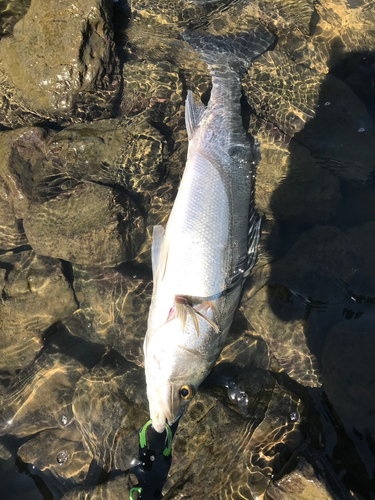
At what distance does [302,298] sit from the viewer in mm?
4152

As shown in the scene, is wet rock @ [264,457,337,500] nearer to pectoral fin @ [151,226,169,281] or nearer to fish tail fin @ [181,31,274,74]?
pectoral fin @ [151,226,169,281]

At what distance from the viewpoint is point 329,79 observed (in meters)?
4.67

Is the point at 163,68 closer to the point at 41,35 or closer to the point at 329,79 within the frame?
the point at 41,35

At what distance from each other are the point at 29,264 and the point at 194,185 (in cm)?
260

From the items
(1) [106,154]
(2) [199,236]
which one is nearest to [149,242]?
(1) [106,154]

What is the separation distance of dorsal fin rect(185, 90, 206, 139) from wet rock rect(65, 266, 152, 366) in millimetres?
2067

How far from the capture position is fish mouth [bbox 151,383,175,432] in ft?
9.76

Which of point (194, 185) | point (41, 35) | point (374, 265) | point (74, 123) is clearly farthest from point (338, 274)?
point (41, 35)

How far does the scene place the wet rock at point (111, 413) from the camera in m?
3.64

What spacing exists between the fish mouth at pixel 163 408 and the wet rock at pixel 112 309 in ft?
4.18

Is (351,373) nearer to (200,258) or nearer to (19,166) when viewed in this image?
(200,258)

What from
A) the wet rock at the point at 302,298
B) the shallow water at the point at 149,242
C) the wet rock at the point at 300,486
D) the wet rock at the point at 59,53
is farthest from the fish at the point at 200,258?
the wet rock at the point at 59,53

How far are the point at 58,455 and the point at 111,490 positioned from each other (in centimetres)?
102

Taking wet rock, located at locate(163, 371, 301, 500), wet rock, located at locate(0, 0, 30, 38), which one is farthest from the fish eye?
wet rock, located at locate(0, 0, 30, 38)
